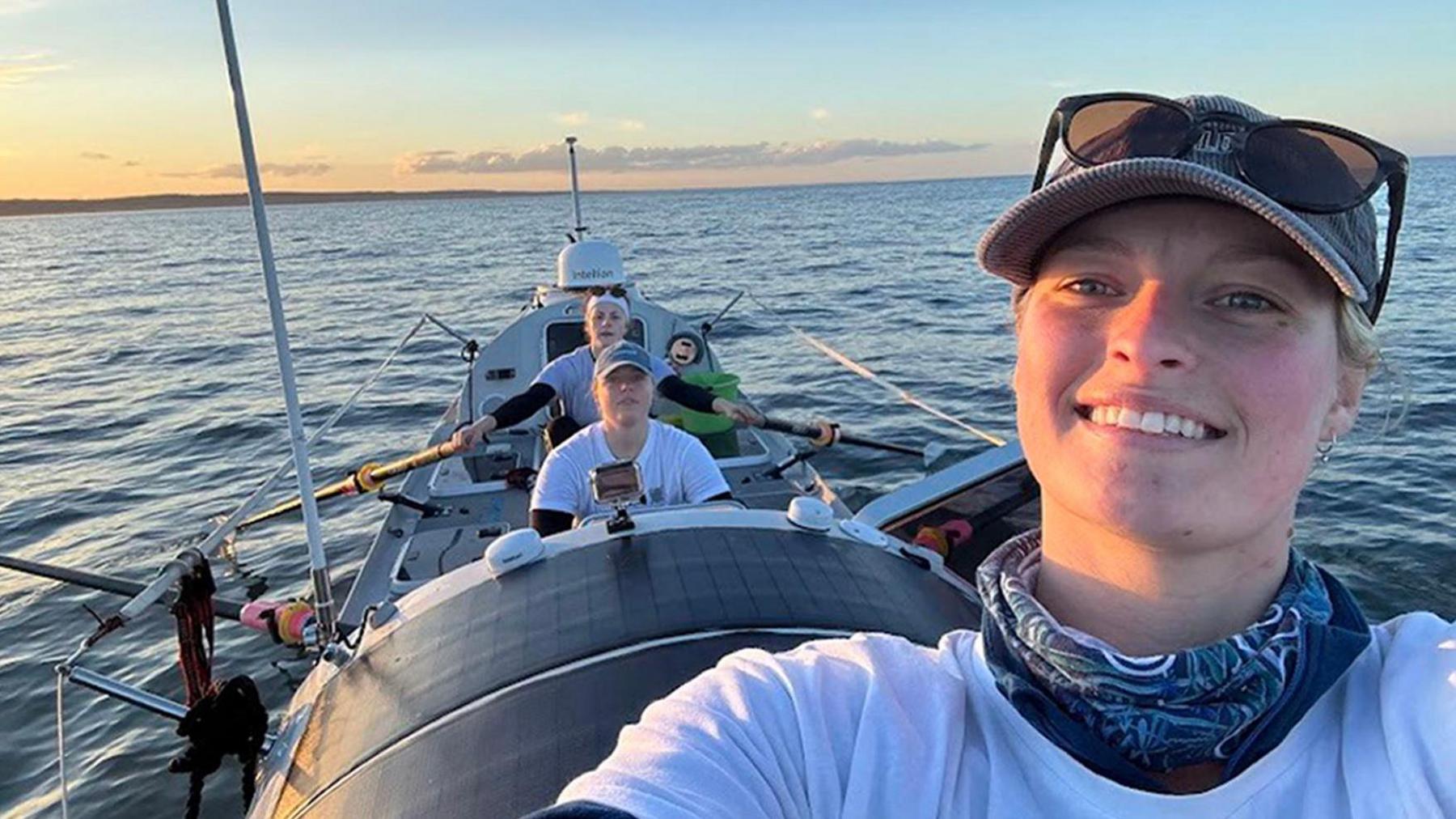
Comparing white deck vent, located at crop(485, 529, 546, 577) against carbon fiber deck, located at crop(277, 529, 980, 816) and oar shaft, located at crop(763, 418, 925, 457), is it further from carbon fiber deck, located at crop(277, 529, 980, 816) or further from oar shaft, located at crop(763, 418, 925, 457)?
oar shaft, located at crop(763, 418, 925, 457)

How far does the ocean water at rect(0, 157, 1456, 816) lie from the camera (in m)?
7.12

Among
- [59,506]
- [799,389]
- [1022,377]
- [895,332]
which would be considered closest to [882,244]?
[895,332]

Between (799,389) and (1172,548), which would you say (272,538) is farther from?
(1172,548)

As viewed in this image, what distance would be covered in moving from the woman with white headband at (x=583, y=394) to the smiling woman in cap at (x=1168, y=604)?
5923 millimetres

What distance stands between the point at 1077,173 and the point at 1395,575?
8.59 m

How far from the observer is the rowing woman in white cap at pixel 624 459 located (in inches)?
181

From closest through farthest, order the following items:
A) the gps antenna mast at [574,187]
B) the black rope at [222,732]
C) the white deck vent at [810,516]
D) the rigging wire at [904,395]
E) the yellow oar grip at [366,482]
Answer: the white deck vent at [810,516] < the black rope at [222,732] < the yellow oar grip at [366,482] < the rigging wire at [904,395] < the gps antenna mast at [574,187]

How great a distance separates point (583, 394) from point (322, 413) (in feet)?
34.2

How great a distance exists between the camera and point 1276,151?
1.20 meters

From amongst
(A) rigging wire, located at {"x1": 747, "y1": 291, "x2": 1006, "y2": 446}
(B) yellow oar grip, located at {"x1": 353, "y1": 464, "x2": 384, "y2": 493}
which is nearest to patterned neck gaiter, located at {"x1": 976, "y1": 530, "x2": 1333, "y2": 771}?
(A) rigging wire, located at {"x1": 747, "y1": 291, "x2": 1006, "y2": 446}

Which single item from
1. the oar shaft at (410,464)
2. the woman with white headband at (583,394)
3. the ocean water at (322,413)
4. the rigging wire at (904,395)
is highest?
the woman with white headband at (583,394)

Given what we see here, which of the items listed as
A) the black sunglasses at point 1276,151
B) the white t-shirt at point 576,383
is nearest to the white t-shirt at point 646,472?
the white t-shirt at point 576,383

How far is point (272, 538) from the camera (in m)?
9.96

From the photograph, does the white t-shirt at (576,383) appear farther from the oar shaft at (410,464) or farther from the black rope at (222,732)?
the black rope at (222,732)
